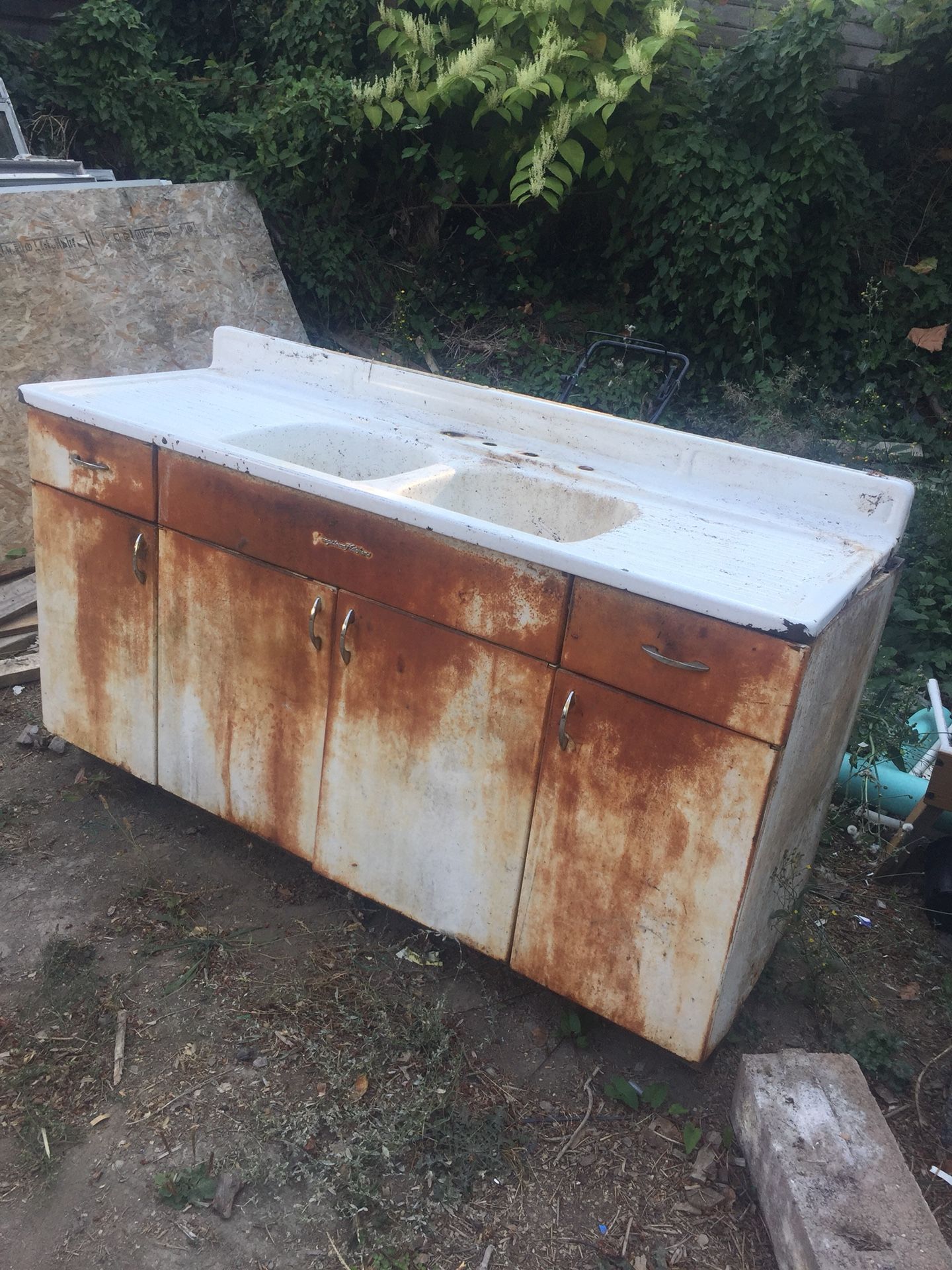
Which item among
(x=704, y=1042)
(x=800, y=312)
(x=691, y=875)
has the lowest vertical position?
(x=704, y=1042)

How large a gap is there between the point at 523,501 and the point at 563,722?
3.02 ft

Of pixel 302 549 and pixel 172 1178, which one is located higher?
pixel 302 549

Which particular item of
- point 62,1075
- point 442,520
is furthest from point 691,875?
point 62,1075

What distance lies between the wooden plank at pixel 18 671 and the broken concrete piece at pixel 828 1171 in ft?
10.7

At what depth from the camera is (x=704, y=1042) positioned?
7.73 ft

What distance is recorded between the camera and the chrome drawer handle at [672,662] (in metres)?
2.12

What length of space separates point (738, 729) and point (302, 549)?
125cm

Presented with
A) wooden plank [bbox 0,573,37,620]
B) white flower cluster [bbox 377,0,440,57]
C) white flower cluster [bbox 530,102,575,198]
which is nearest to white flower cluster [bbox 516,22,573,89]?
white flower cluster [bbox 530,102,575,198]

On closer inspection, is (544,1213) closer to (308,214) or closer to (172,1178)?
(172,1178)

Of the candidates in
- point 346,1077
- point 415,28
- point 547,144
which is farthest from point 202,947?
point 415,28

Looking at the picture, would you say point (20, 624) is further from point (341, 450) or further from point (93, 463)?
point (341, 450)

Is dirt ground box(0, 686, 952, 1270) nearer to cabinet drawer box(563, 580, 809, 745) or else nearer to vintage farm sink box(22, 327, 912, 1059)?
vintage farm sink box(22, 327, 912, 1059)

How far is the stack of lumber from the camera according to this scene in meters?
4.27

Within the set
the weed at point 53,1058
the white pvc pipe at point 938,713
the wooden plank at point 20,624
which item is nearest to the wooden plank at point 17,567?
the wooden plank at point 20,624
